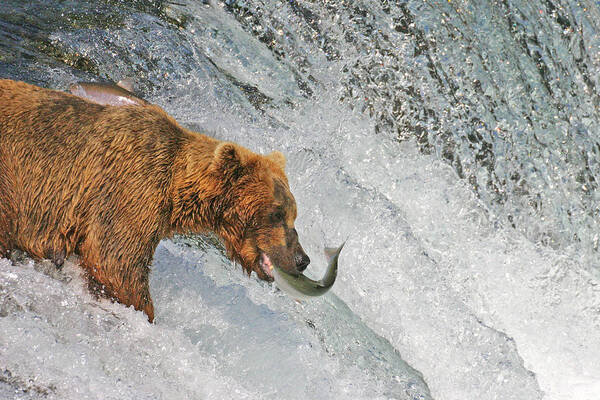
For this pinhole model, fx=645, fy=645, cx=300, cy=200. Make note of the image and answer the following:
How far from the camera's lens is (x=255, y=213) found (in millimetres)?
3230

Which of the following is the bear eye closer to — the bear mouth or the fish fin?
the bear mouth

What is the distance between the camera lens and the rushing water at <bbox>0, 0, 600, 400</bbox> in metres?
4.10

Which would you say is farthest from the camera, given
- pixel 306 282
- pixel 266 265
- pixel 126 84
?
pixel 126 84

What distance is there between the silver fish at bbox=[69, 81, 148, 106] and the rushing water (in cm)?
30

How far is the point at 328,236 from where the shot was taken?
15.7 feet

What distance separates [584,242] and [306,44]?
2.94 m

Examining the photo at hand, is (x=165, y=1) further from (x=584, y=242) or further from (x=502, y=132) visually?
(x=584, y=242)

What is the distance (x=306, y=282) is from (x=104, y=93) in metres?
2.14

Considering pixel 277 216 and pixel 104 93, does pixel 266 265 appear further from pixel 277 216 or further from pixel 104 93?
pixel 104 93

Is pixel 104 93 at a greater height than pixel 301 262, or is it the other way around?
pixel 301 262

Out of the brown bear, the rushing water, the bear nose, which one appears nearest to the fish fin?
the rushing water

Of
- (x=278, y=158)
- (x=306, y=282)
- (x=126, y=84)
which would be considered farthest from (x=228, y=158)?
(x=126, y=84)

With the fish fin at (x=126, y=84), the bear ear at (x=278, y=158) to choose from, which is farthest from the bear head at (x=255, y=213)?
the fish fin at (x=126, y=84)

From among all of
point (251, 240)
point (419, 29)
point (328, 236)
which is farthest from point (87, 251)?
point (419, 29)
